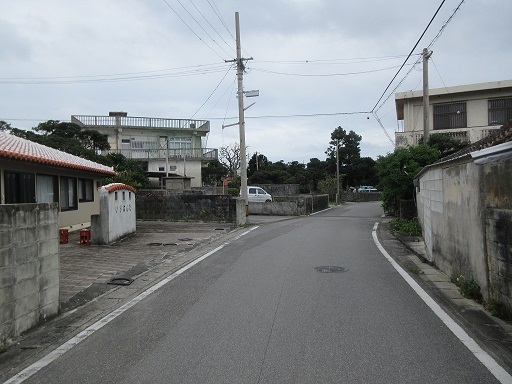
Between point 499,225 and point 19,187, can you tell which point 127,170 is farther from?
point 499,225

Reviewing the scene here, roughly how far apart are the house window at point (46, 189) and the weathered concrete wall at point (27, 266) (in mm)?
9860

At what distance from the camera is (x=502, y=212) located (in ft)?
19.0

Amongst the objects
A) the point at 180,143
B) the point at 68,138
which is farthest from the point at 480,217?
the point at 180,143

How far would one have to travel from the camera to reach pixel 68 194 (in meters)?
17.9

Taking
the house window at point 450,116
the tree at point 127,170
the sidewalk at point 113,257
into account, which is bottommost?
the sidewalk at point 113,257

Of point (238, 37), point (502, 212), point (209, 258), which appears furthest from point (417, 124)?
point (502, 212)

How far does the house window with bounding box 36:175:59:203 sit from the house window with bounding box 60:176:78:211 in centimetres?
59

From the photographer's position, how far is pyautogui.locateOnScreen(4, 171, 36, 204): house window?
524 inches

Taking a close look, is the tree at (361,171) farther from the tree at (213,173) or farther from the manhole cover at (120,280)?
the manhole cover at (120,280)

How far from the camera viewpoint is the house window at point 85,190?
19.2 m

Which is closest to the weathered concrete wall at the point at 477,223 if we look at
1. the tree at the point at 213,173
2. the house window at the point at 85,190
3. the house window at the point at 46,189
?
the house window at the point at 46,189

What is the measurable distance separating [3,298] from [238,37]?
20.5m

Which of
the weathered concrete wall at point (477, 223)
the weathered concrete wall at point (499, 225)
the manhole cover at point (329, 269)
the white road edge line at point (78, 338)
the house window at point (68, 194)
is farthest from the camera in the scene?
the house window at point (68, 194)

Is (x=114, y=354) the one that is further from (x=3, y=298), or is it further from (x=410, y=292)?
(x=410, y=292)
